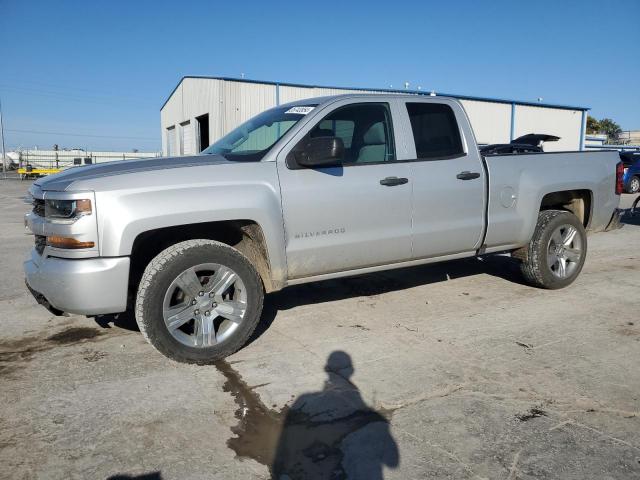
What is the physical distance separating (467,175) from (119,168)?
3026mm

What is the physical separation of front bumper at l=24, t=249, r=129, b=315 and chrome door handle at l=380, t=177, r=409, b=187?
2120 mm

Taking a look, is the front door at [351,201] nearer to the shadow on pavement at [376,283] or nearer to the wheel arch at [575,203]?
the shadow on pavement at [376,283]

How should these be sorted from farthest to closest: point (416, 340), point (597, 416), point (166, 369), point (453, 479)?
point (416, 340) < point (166, 369) < point (597, 416) < point (453, 479)

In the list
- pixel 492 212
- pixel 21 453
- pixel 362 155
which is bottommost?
pixel 21 453

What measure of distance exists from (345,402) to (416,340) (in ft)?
4.00

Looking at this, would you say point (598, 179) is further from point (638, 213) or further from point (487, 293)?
point (638, 213)

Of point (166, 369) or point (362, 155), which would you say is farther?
point (362, 155)

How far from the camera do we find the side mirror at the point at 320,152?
3707mm

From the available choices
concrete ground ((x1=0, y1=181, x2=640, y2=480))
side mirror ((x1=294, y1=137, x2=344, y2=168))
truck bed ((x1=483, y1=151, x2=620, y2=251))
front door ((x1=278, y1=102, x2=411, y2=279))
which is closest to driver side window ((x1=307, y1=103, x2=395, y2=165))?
front door ((x1=278, y1=102, x2=411, y2=279))

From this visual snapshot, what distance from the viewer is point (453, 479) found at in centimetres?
234

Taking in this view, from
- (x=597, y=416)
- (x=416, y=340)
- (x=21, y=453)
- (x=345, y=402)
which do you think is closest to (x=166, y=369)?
(x=21, y=453)

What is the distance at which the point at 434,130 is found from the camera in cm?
474

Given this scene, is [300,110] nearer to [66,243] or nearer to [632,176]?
[66,243]

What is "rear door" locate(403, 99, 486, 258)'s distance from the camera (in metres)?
4.47
